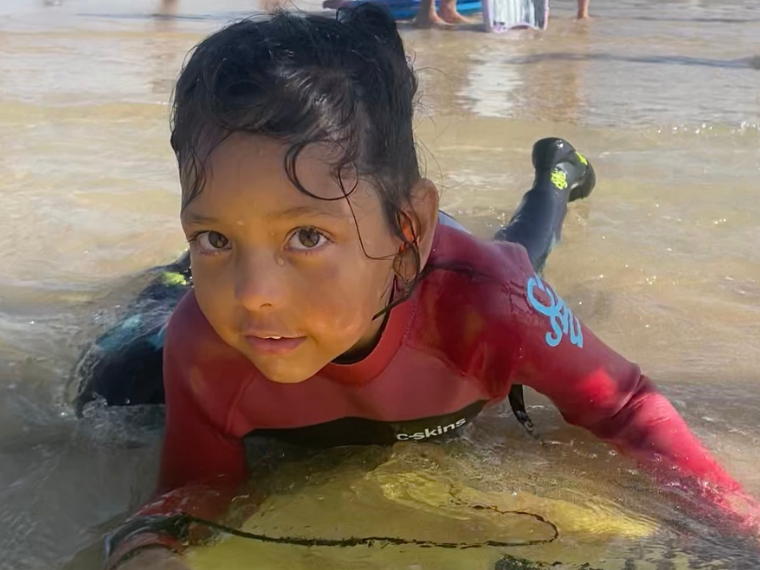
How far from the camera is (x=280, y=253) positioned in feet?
4.75

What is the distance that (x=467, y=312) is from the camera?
1.87m

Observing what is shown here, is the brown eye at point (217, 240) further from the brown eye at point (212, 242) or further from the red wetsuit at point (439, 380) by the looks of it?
the red wetsuit at point (439, 380)

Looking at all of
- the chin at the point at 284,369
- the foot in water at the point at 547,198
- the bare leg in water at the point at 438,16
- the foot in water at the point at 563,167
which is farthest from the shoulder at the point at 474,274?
the bare leg in water at the point at 438,16

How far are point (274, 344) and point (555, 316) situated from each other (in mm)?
637

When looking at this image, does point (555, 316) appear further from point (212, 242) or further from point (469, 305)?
point (212, 242)

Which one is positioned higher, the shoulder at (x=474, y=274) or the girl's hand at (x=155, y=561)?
the shoulder at (x=474, y=274)

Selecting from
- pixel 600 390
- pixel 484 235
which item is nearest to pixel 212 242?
pixel 600 390

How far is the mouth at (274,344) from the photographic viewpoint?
151 cm

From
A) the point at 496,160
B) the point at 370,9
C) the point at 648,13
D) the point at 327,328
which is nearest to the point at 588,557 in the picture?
the point at 327,328

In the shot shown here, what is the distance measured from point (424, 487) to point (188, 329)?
0.55 m

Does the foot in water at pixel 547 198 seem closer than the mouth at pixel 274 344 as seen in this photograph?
No

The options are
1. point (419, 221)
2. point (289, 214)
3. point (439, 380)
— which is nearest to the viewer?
point (289, 214)

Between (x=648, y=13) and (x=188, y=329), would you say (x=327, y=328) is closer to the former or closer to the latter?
(x=188, y=329)

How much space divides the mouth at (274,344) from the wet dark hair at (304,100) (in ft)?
0.75
